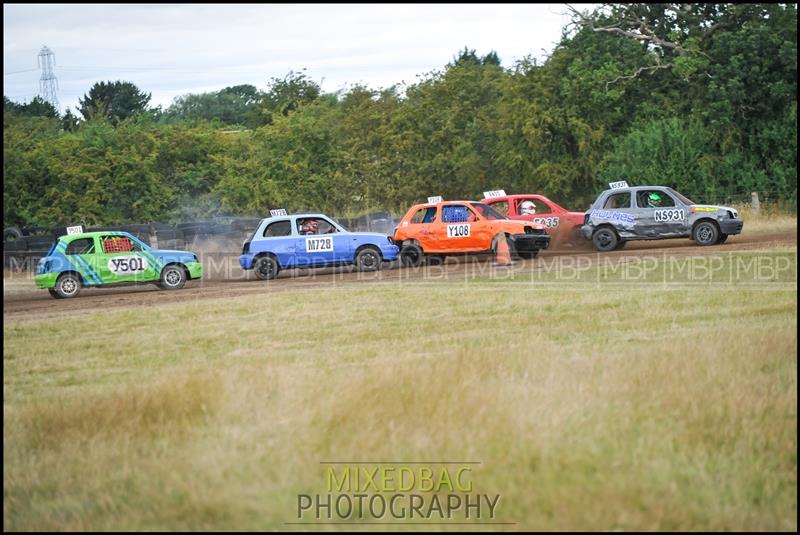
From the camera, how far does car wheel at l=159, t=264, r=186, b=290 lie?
22766mm

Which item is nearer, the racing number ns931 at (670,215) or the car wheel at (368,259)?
the car wheel at (368,259)

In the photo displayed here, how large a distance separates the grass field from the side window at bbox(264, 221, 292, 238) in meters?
8.44

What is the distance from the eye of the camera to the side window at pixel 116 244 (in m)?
21.9

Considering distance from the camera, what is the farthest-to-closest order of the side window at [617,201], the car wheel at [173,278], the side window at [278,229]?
the side window at [617,201] < the side window at [278,229] < the car wheel at [173,278]

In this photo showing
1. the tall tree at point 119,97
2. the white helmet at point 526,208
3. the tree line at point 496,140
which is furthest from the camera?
the tall tree at point 119,97

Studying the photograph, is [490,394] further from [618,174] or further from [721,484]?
[618,174]

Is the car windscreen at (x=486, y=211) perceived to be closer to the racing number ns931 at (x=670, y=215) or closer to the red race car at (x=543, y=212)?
the red race car at (x=543, y=212)

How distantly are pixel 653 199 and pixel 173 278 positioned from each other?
1167cm

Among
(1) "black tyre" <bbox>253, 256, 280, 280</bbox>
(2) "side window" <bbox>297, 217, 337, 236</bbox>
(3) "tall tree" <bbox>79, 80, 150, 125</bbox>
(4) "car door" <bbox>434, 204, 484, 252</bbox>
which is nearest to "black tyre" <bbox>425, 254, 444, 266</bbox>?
(4) "car door" <bbox>434, 204, 484, 252</bbox>

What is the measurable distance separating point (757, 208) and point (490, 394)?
25.1m

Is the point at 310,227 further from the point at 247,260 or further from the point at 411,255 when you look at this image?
the point at 411,255

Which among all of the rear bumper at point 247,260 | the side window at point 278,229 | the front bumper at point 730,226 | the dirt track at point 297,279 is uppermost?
the side window at point 278,229

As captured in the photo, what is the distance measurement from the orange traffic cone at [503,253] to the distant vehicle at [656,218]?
272 cm

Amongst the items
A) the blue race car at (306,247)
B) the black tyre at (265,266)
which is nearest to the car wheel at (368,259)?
the blue race car at (306,247)
